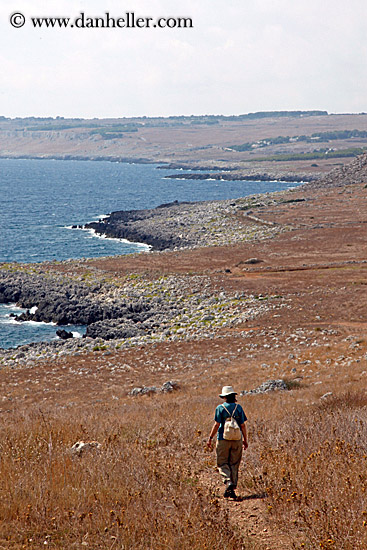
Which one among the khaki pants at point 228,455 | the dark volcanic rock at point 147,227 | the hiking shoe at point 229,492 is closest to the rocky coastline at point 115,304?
the dark volcanic rock at point 147,227

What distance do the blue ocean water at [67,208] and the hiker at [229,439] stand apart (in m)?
30.3

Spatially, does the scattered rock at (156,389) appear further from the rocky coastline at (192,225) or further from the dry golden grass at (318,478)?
the rocky coastline at (192,225)

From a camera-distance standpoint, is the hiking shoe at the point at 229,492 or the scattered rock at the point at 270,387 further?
the scattered rock at the point at 270,387

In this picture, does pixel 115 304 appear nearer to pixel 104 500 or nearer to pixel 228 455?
pixel 228 455

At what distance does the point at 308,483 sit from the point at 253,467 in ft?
5.00

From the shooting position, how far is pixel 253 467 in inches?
362

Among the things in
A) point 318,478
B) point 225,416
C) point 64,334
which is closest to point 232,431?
point 225,416

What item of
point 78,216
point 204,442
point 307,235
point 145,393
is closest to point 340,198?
point 307,235

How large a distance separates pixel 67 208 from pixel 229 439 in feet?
375

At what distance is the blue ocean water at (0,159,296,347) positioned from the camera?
227 ft

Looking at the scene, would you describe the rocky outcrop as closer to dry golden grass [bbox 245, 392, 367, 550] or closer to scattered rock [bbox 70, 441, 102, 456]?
dry golden grass [bbox 245, 392, 367, 550]

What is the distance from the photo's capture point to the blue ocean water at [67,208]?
6919 cm

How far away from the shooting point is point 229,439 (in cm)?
877

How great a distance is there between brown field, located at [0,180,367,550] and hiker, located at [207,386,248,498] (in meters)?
0.32
